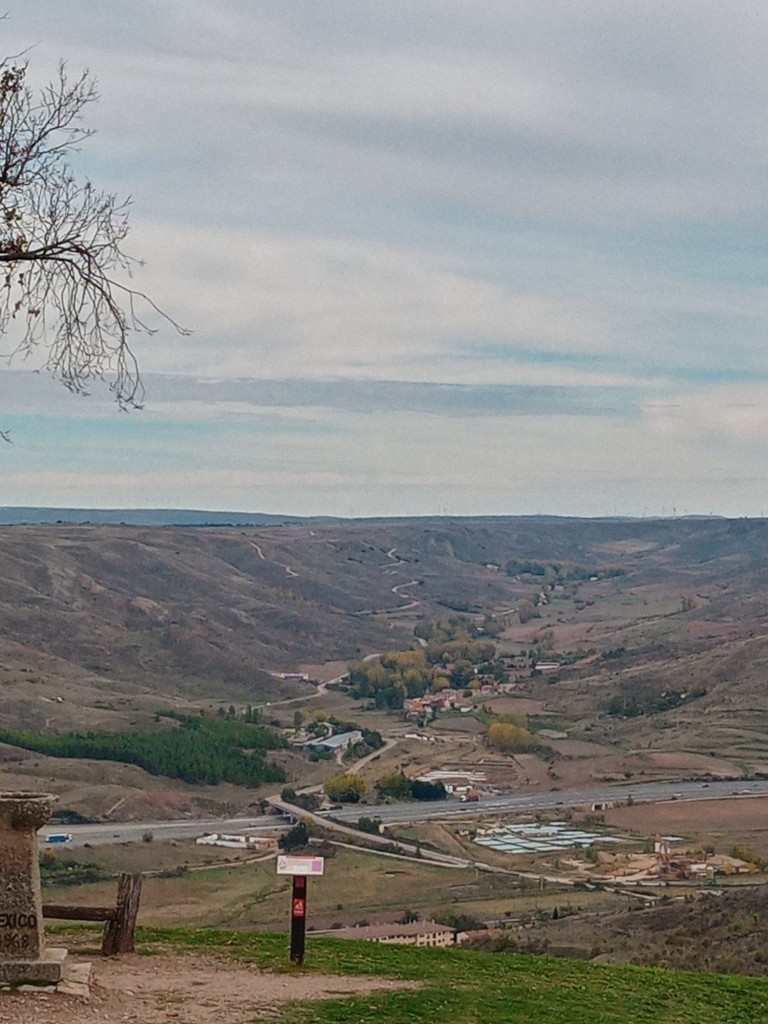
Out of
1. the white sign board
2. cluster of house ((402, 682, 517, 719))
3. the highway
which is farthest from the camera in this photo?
cluster of house ((402, 682, 517, 719))

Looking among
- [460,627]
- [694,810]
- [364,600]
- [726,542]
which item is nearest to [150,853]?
[694,810]

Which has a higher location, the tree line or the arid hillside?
the arid hillside

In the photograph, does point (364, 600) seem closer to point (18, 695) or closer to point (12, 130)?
point (18, 695)

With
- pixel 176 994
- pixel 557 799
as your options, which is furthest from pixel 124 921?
pixel 557 799

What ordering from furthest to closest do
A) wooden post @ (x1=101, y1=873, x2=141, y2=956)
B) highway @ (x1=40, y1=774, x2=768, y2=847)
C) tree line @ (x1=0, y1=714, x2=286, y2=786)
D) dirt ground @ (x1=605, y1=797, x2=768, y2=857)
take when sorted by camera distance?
tree line @ (x1=0, y1=714, x2=286, y2=786) < highway @ (x1=40, y1=774, x2=768, y2=847) < dirt ground @ (x1=605, y1=797, x2=768, y2=857) < wooden post @ (x1=101, y1=873, x2=141, y2=956)

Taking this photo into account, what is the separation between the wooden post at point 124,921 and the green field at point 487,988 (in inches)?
19.6

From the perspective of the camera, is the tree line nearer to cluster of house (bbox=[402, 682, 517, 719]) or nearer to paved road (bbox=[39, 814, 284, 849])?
paved road (bbox=[39, 814, 284, 849])

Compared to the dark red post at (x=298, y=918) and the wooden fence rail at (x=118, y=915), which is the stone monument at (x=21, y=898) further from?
the dark red post at (x=298, y=918)

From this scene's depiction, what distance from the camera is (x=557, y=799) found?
52.5m

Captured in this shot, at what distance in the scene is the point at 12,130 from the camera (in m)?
10.7

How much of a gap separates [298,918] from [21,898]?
2.74 meters

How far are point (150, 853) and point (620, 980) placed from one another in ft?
89.3

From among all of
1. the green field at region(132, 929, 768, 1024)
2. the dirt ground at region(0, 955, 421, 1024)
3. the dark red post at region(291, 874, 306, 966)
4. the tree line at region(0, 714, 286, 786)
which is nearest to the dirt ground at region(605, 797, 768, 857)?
the tree line at region(0, 714, 286, 786)

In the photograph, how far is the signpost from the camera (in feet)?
39.5
